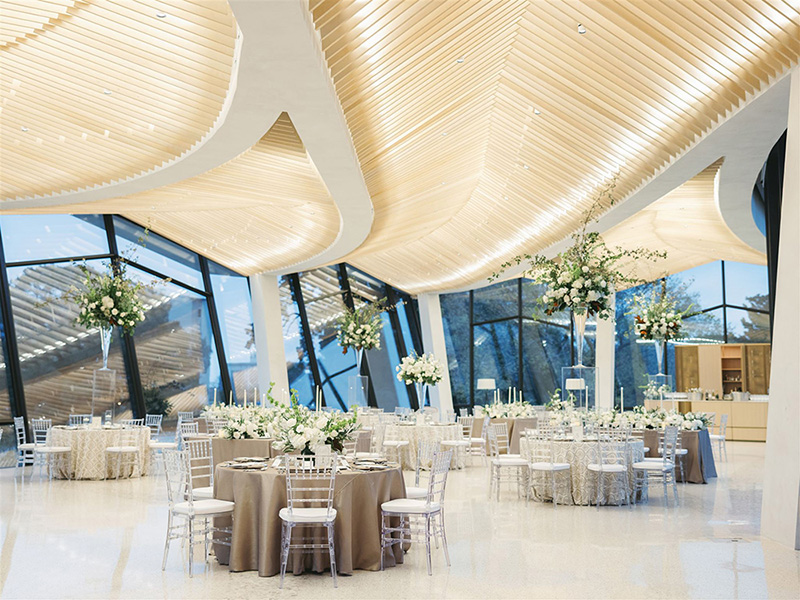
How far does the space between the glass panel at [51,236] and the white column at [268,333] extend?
3590 millimetres

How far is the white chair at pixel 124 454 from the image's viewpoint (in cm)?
1165

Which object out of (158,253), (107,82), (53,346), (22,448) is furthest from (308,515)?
(158,253)

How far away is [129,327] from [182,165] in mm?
4642

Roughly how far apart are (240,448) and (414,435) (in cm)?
450

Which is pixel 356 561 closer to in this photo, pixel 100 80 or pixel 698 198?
pixel 100 80

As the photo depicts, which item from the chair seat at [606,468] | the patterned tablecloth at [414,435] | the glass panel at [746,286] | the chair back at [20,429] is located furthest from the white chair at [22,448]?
the glass panel at [746,286]

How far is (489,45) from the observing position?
25.3ft

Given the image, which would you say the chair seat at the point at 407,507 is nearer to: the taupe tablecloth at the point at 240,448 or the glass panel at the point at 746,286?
the taupe tablecloth at the point at 240,448

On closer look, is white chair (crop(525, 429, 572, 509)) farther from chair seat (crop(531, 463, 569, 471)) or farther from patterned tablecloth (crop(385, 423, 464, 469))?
patterned tablecloth (crop(385, 423, 464, 469))

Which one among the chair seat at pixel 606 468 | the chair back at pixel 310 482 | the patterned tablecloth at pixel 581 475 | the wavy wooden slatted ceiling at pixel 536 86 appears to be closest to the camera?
the chair back at pixel 310 482

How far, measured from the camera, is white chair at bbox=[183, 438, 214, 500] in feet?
22.1

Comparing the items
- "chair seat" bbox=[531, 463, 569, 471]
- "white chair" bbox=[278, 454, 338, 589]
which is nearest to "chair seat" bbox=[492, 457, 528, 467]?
"chair seat" bbox=[531, 463, 569, 471]

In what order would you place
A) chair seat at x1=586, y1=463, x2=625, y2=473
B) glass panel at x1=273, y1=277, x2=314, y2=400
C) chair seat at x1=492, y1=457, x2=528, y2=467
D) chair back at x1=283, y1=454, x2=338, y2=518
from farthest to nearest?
glass panel at x1=273, y1=277, x2=314, y2=400, chair seat at x1=492, y1=457, x2=528, y2=467, chair seat at x1=586, y1=463, x2=625, y2=473, chair back at x1=283, y1=454, x2=338, y2=518

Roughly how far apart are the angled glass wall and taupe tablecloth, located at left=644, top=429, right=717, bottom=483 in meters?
8.28
